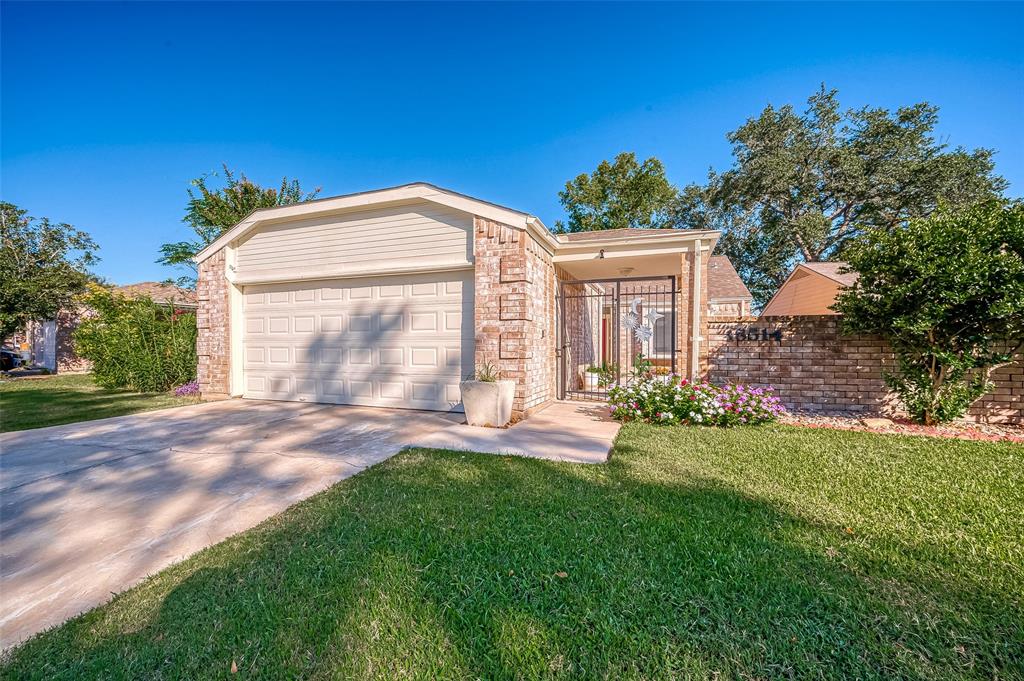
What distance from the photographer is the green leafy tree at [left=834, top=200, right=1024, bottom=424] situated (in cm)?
506

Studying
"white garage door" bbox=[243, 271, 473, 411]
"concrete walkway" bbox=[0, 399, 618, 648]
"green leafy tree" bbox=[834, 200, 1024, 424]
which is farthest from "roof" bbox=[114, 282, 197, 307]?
"green leafy tree" bbox=[834, 200, 1024, 424]

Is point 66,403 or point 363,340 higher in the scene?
point 363,340

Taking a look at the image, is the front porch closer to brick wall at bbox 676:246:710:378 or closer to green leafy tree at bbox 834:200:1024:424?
brick wall at bbox 676:246:710:378

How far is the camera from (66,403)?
8023mm

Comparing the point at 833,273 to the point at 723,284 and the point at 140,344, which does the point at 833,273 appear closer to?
the point at 723,284

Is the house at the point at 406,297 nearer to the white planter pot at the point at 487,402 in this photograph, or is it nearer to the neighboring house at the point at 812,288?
the white planter pot at the point at 487,402

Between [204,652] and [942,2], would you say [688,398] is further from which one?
[942,2]

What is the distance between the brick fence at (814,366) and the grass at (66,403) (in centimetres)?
1035

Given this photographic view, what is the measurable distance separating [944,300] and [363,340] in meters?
8.56

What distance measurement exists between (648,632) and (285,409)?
23.1 feet

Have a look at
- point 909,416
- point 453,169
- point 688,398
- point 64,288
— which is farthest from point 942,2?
point 64,288

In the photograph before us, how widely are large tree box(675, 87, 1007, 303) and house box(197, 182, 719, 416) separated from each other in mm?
16173

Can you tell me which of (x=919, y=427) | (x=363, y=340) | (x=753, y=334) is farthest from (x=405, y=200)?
(x=919, y=427)

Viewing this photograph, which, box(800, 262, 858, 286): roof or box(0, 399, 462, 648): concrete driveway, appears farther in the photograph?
box(800, 262, 858, 286): roof
